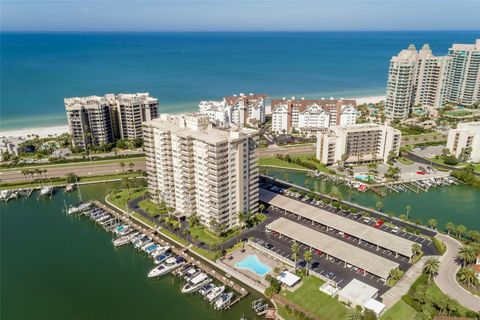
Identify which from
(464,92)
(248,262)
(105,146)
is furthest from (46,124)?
(464,92)

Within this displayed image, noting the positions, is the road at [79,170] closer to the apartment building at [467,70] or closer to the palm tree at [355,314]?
the palm tree at [355,314]

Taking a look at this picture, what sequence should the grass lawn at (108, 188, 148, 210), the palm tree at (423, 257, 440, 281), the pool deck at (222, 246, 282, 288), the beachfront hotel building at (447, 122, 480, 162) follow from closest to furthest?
1. the palm tree at (423, 257, 440, 281)
2. the pool deck at (222, 246, 282, 288)
3. the grass lawn at (108, 188, 148, 210)
4. the beachfront hotel building at (447, 122, 480, 162)

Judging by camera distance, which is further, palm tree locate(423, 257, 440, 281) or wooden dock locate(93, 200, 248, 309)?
wooden dock locate(93, 200, 248, 309)

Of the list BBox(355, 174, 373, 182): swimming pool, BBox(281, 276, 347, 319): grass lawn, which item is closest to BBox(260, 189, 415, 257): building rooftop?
BBox(281, 276, 347, 319): grass lawn

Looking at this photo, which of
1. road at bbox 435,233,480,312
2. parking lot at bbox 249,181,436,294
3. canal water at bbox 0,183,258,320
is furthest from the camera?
parking lot at bbox 249,181,436,294

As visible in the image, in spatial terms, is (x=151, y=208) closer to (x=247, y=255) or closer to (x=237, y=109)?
(x=247, y=255)

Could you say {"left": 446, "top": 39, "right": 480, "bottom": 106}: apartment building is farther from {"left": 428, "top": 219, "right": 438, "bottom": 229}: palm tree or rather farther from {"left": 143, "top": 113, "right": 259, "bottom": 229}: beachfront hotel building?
{"left": 143, "top": 113, "right": 259, "bottom": 229}: beachfront hotel building

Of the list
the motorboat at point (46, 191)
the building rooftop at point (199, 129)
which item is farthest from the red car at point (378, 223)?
the motorboat at point (46, 191)
